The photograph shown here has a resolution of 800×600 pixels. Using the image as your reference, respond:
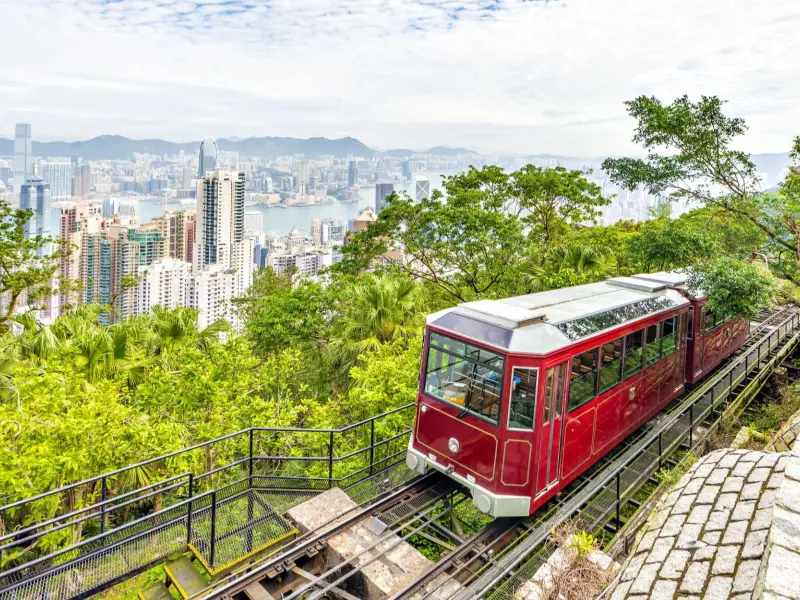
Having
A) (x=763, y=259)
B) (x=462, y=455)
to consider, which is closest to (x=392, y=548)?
(x=462, y=455)

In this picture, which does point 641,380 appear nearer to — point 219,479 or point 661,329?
point 661,329

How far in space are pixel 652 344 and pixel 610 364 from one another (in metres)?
1.83

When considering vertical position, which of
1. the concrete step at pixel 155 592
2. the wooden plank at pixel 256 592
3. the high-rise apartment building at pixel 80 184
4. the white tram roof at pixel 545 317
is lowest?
the concrete step at pixel 155 592

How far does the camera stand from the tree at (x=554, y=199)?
65.8 ft

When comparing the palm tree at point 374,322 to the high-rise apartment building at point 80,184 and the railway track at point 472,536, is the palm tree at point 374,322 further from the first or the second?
the high-rise apartment building at point 80,184

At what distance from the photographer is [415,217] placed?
18.7 m

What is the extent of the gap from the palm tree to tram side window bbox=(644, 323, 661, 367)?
512cm

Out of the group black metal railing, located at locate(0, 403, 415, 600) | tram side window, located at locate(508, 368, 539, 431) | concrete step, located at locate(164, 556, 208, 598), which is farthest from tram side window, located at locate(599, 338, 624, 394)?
concrete step, located at locate(164, 556, 208, 598)

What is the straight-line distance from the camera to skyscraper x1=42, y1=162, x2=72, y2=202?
586 ft

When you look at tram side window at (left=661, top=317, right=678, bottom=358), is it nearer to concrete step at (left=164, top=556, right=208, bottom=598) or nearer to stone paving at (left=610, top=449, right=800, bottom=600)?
stone paving at (left=610, top=449, right=800, bottom=600)

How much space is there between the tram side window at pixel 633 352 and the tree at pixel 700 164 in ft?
17.8

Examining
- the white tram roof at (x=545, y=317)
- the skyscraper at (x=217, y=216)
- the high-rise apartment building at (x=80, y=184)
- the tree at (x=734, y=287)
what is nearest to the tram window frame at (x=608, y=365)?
the white tram roof at (x=545, y=317)

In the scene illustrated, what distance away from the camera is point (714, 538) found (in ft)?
8.64

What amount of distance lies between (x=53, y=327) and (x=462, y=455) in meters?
9.86
